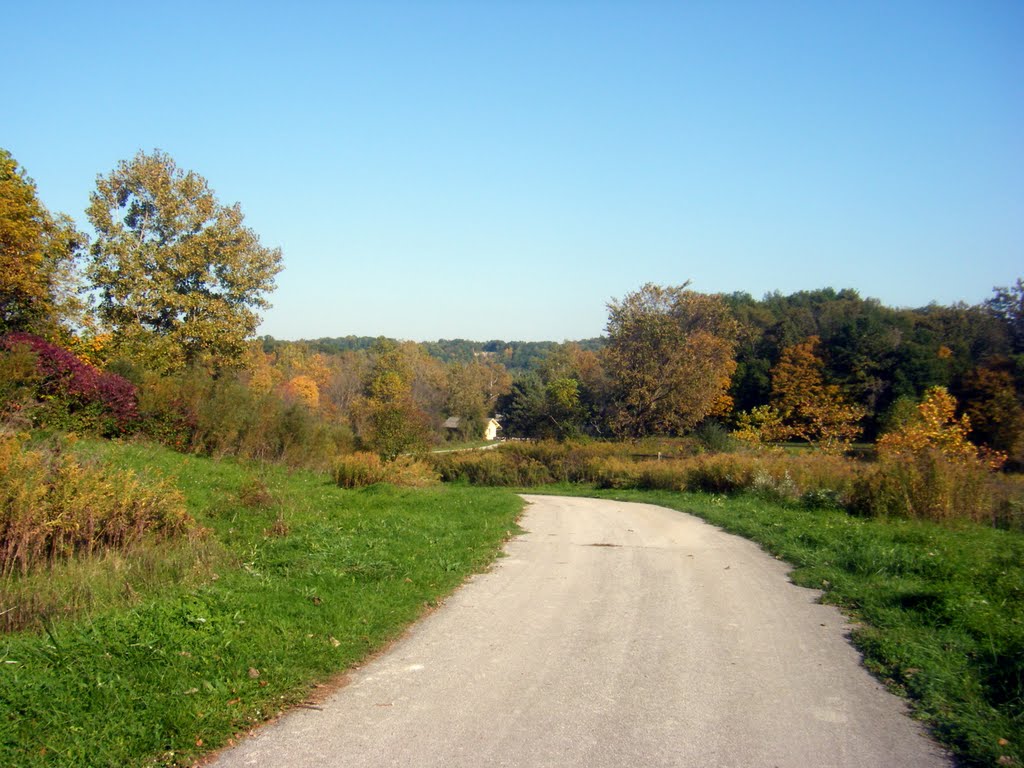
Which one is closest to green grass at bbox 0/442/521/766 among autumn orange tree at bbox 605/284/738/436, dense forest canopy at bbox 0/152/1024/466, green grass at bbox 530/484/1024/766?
green grass at bbox 530/484/1024/766

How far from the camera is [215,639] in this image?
6078 millimetres

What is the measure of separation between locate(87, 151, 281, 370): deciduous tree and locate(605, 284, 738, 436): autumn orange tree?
21596 mm

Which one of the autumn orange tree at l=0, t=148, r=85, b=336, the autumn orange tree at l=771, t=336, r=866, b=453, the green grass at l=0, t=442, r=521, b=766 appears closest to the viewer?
the green grass at l=0, t=442, r=521, b=766

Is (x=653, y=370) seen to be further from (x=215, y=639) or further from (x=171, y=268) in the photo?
(x=215, y=639)

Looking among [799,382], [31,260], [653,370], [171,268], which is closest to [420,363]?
[799,382]

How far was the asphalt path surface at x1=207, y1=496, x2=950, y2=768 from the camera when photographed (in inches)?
186

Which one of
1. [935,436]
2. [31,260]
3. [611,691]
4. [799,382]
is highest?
[31,260]

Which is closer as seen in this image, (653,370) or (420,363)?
(653,370)

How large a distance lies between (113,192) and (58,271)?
379cm

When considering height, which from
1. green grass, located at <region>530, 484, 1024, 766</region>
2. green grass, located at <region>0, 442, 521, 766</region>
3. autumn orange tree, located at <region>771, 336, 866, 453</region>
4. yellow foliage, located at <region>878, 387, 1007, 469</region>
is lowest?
green grass, located at <region>530, 484, 1024, 766</region>

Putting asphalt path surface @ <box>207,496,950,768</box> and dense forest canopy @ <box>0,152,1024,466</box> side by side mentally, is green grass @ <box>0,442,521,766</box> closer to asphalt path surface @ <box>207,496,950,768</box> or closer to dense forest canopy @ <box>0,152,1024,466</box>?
asphalt path surface @ <box>207,496,950,768</box>

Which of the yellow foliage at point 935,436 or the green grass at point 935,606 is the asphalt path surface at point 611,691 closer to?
the green grass at point 935,606

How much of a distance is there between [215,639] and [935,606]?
7.33 metres

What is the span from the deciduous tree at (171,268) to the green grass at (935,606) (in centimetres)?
2083
